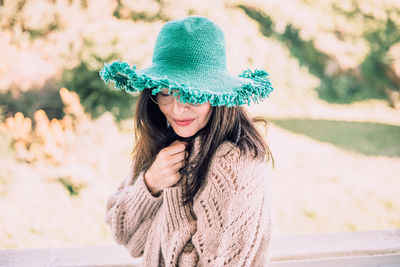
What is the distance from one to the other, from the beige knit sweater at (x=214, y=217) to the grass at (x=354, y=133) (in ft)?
12.8

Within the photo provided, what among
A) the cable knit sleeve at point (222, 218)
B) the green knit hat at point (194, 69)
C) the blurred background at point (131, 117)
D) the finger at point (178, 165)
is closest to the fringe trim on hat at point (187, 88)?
the green knit hat at point (194, 69)

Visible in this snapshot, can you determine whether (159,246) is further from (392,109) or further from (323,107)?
(392,109)

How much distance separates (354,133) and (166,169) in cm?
484

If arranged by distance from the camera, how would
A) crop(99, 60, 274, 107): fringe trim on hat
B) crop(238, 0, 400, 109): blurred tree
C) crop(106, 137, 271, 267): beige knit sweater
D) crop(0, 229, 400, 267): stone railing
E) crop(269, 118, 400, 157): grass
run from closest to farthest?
crop(99, 60, 274, 107): fringe trim on hat, crop(106, 137, 271, 267): beige knit sweater, crop(0, 229, 400, 267): stone railing, crop(269, 118, 400, 157): grass, crop(238, 0, 400, 109): blurred tree

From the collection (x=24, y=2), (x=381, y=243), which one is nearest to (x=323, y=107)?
(x=381, y=243)

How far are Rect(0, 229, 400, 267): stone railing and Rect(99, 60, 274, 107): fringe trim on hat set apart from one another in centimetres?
97

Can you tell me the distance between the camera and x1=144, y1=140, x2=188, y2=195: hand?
1212mm

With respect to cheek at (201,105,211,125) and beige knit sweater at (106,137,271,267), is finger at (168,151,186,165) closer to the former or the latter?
beige knit sweater at (106,137,271,267)

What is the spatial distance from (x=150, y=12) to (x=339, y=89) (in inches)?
202

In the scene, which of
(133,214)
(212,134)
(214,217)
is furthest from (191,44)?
(133,214)

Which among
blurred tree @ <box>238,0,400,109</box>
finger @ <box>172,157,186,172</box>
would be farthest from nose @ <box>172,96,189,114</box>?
blurred tree @ <box>238,0,400,109</box>

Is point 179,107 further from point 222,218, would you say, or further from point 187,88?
point 222,218

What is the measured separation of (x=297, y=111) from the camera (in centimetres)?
655

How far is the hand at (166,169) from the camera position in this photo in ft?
3.98
